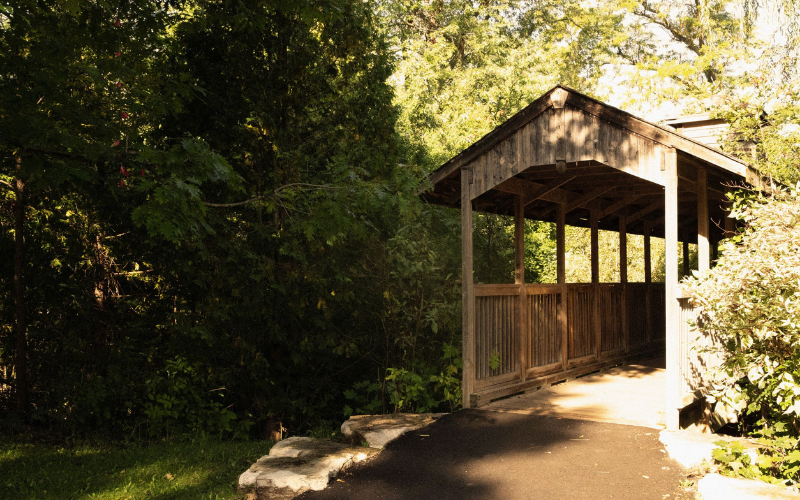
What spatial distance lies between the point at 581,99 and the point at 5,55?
5849 millimetres

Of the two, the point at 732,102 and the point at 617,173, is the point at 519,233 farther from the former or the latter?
the point at 732,102

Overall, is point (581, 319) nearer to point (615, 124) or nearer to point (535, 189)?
point (535, 189)

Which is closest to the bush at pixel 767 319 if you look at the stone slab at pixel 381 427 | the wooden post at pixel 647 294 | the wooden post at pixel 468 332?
the wooden post at pixel 468 332

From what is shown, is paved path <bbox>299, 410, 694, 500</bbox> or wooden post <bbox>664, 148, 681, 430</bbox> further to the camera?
wooden post <bbox>664, 148, 681, 430</bbox>

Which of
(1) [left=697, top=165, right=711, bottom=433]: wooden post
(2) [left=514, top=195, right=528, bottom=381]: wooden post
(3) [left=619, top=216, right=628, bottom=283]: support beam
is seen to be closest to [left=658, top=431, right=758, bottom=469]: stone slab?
(1) [left=697, top=165, right=711, bottom=433]: wooden post

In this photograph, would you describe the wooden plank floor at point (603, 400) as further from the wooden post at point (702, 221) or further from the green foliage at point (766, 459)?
the wooden post at point (702, 221)

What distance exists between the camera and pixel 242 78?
9367 mm

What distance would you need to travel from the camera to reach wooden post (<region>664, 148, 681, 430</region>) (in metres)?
6.66

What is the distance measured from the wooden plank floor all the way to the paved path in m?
0.48

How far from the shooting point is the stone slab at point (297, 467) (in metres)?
5.53

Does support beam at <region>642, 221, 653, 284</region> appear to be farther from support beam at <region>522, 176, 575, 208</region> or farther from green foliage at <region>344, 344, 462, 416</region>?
green foliage at <region>344, 344, 462, 416</region>

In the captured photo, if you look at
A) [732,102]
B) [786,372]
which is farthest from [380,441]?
[732,102]

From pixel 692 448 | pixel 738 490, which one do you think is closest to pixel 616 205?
pixel 692 448

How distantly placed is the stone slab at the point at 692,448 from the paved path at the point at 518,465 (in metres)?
0.09
